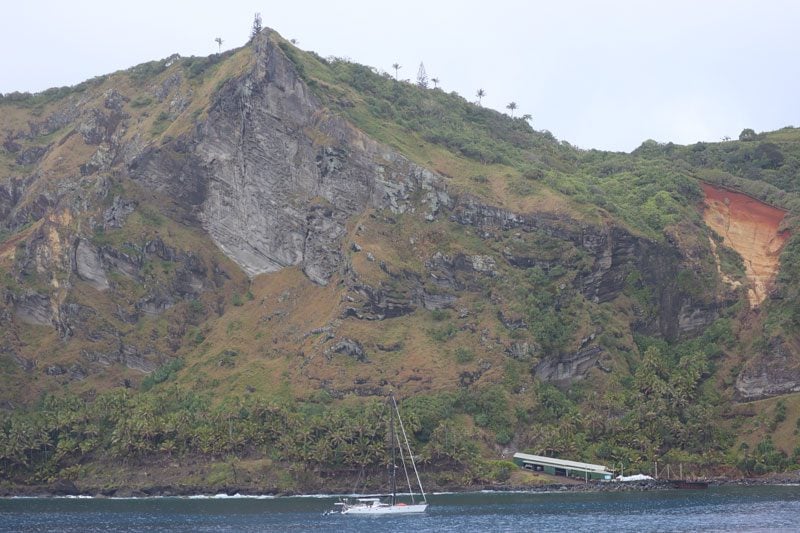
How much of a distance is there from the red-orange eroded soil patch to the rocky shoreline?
41264 millimetres

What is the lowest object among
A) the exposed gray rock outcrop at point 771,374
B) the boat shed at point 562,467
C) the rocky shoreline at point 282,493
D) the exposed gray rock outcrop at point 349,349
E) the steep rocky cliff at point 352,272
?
the rocky shoreline at point 282,493

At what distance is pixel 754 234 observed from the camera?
19250 centimetres

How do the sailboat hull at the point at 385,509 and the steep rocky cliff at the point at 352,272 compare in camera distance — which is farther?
the steep rocky cliff at the point at 352,272

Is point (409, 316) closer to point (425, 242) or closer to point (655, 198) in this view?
point (425, 242)

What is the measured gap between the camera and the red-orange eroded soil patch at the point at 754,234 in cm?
18250

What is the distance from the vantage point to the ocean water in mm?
108750

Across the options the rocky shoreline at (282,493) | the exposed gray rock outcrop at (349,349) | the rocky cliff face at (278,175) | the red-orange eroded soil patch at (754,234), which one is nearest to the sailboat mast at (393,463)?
the rocky shoreline at (282,493)

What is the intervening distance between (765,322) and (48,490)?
102911mm

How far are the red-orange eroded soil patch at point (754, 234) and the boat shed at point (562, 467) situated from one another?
46677 mm

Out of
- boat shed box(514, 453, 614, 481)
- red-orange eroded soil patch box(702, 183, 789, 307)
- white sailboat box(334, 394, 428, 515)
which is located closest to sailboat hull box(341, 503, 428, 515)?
white sailboat box(334, 394, 428, 515)

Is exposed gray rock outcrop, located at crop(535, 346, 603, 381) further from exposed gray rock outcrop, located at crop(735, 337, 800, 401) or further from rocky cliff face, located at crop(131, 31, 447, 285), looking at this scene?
rocky cliff face, located at crop(131, 31, 447, 285)

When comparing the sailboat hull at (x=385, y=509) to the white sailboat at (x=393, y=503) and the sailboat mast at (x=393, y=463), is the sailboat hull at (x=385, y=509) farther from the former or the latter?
the sailboat mast at (x=393, y=463)

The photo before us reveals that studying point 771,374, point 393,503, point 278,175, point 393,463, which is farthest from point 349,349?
point 771,374

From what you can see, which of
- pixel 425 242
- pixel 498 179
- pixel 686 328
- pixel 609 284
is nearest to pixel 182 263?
pixel 425 242
